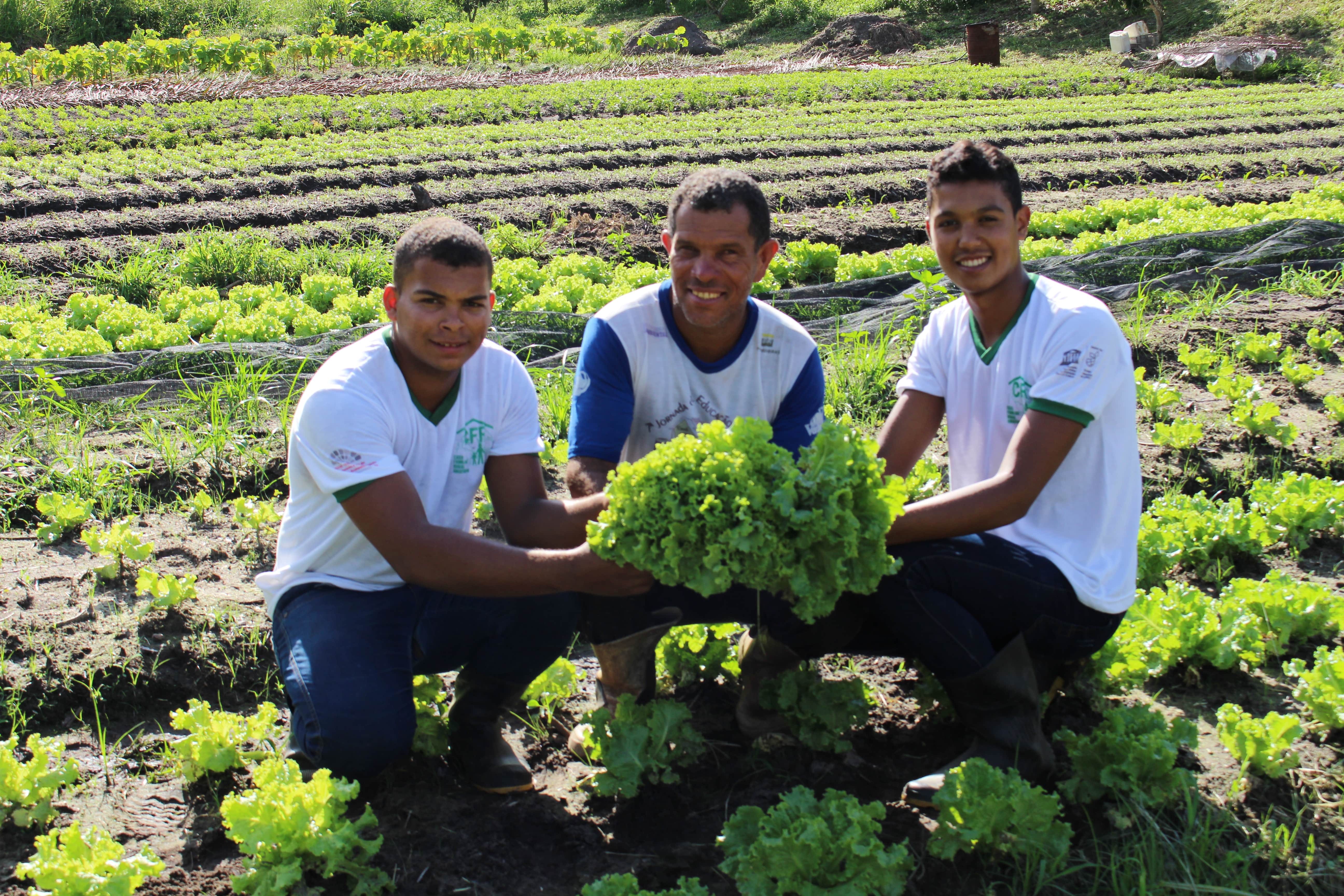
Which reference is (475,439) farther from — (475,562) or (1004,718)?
(1004,718)

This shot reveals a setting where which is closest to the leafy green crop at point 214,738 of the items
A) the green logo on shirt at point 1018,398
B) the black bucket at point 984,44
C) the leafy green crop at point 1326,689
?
the green logo on shirt at point 1018,398

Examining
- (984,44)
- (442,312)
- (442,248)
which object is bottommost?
(442,312)

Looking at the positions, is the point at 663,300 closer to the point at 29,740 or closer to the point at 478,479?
the point at 478,479

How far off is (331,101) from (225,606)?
14.5 metres

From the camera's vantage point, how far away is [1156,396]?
17.2 feet

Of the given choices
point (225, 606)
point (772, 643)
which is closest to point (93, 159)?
point (225, 606)

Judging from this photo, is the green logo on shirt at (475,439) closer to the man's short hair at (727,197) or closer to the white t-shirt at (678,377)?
the white t-shirt at (678,377)

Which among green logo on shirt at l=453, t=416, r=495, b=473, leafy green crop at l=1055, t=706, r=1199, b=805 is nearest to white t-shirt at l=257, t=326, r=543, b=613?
green logo on shirt at l=453, t=416, r=495, b=473

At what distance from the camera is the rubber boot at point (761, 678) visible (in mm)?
3160

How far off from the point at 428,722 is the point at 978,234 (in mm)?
2163

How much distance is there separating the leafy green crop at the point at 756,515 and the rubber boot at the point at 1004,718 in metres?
0.52

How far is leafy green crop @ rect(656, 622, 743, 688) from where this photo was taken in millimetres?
3461

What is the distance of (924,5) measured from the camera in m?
30.6

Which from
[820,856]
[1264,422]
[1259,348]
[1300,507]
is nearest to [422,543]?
[820,856]
